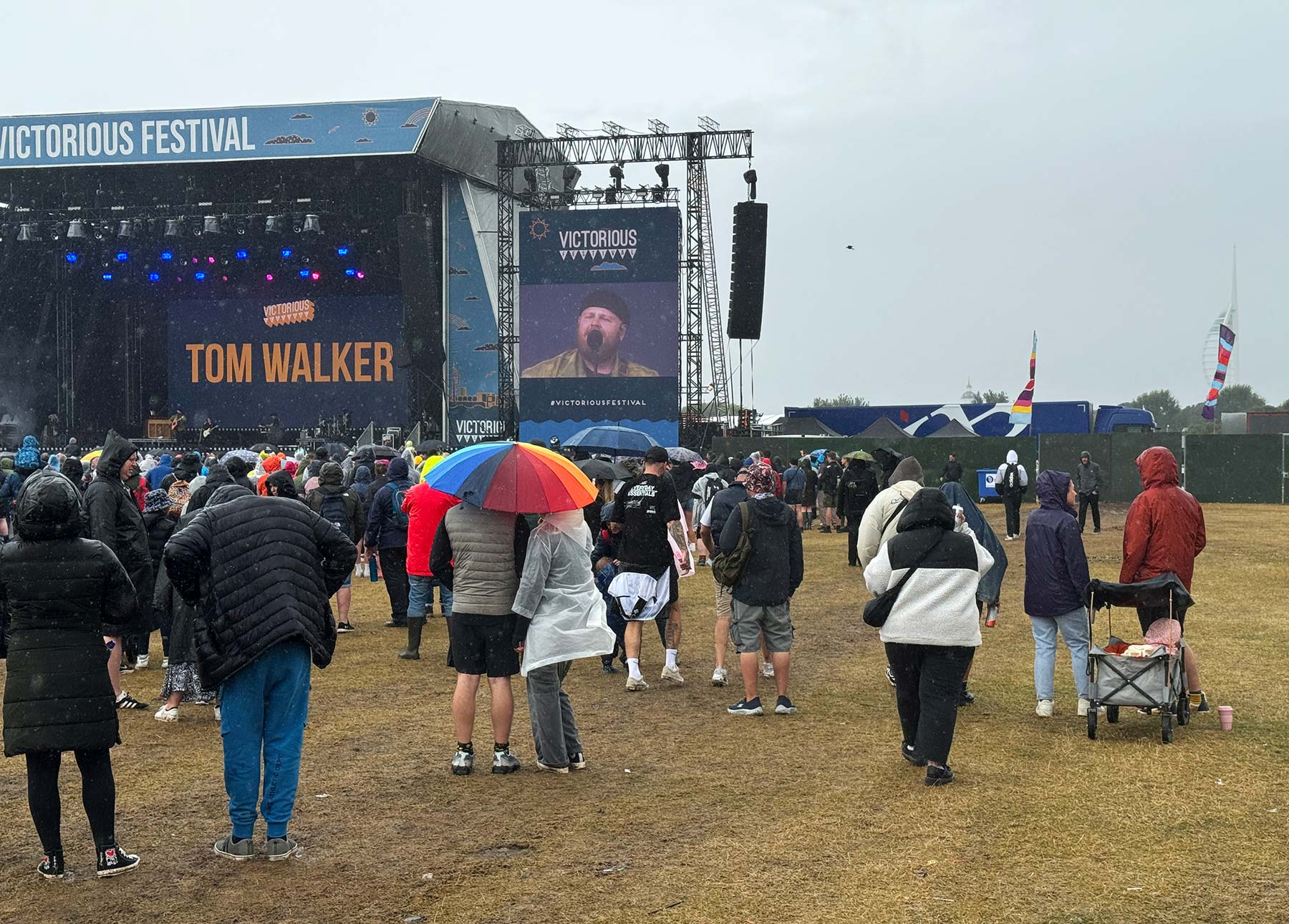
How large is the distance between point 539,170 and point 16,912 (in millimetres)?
33603

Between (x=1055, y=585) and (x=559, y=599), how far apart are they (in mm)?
3238

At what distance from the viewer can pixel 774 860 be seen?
5.32 m

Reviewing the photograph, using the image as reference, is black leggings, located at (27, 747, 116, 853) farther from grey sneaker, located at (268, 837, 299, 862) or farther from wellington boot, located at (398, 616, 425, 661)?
wellington boot, located at (398, 616, 425, 661)

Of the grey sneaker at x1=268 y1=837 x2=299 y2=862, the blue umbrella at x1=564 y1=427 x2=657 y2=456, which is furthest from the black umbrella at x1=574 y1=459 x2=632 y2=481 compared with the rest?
the blue umbrella at x1=564 y1=427 x2=657 y2=456

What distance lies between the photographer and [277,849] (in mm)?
5355

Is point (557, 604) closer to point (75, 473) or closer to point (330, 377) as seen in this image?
point (75, 473)

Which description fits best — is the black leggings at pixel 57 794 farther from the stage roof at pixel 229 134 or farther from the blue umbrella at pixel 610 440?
the stage roof at pixel 229 134

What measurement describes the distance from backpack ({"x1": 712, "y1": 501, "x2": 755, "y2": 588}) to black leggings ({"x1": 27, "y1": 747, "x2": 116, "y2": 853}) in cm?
404

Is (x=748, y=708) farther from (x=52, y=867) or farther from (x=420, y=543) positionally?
(x=52, y=867)

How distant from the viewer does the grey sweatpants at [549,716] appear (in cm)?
679

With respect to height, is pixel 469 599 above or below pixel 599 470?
below

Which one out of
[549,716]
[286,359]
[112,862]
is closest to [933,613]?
[549,716]

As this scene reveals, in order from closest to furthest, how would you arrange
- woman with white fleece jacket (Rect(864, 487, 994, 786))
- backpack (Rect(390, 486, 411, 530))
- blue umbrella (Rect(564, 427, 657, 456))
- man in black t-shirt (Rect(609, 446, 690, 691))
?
1. woman with white fleece jacket (Rect(864, 487, 994, 786))
2. man in black t-shirt (Rect(609, 446, 690, 691))
3. backpack (Rect(390, 486, 411, 530))
4. blue umbrella (Rect(564, 427, 657, 456))

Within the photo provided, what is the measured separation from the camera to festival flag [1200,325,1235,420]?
37.2 metres
